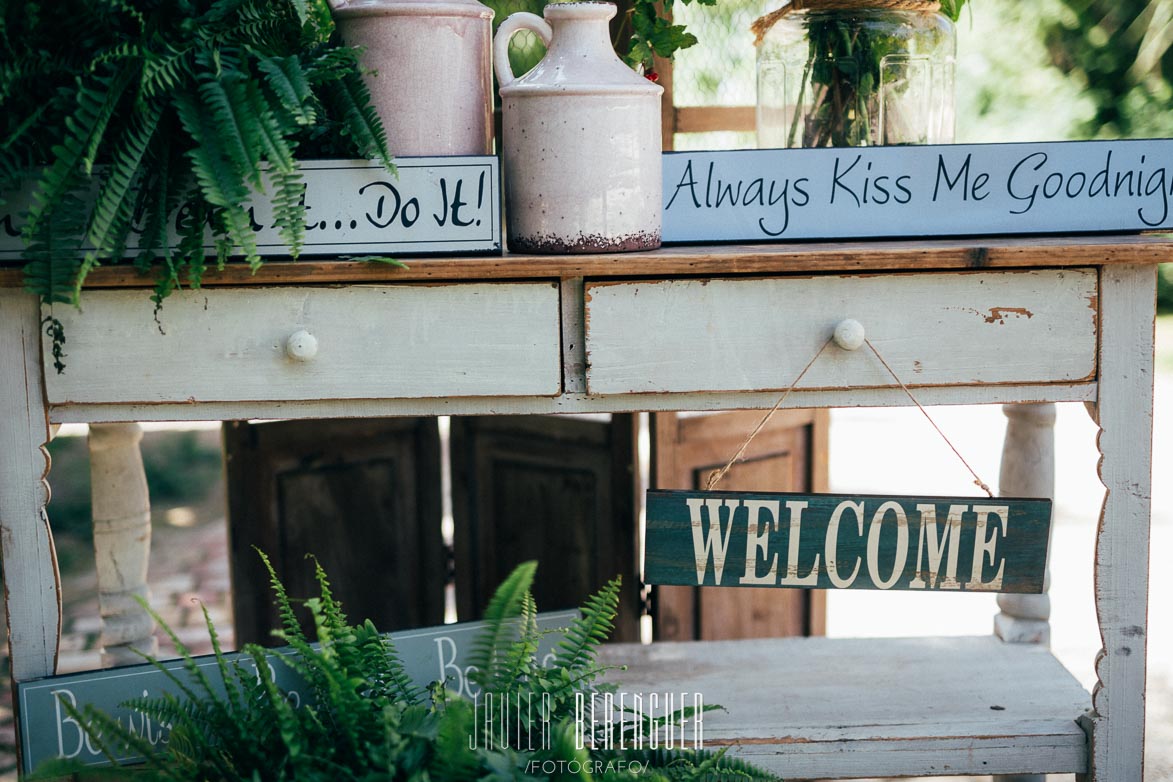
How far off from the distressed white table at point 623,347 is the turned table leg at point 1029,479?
45cm

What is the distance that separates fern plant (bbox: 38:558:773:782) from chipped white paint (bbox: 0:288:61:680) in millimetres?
150

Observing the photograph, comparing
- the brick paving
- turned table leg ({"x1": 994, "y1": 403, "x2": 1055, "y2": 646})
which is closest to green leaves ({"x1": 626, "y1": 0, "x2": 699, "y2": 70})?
turned table leg ({"x1": 994, "y1": 403, "x2": 1055, "y2": 646})

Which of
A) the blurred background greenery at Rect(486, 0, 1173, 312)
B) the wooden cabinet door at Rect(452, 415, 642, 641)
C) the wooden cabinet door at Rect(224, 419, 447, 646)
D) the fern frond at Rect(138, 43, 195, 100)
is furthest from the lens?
the blurred background greenery at Rect(486, 0, 1173, 312)

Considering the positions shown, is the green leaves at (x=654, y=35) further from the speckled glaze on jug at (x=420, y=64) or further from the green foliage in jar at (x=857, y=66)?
the speckled glaze on jug at (x=420, y=64)

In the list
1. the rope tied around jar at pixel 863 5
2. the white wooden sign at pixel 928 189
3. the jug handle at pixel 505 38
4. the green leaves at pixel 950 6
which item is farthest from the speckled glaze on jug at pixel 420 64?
the green leaves at pixel 950 6

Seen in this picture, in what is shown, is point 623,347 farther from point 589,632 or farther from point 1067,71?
point 1067,71

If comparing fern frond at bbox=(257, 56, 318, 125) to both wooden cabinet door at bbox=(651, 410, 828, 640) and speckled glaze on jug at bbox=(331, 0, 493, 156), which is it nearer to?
speckled glaze on jug at bbox=(331, 0, 493, 156)

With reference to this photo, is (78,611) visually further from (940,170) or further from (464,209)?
(940,170)

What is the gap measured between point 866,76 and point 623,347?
1.78ft

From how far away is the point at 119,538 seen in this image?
5.91 ft

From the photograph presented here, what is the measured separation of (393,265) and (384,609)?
112cm

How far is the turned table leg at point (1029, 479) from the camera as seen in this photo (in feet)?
5.71

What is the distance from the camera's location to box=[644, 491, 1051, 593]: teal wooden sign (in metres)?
1.24

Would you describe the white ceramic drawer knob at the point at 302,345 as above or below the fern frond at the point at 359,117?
below
